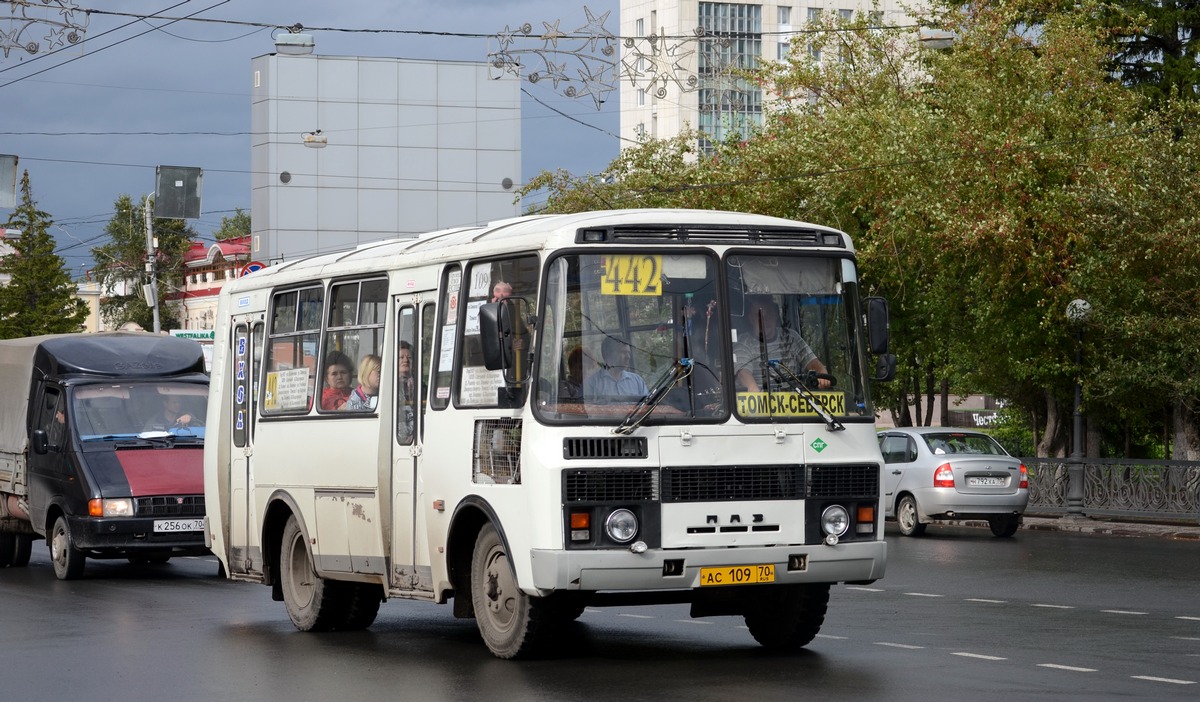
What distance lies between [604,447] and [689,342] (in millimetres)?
886

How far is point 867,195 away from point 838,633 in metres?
21.7

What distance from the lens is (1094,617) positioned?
1468cm

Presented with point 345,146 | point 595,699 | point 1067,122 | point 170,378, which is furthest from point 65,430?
point 345,146

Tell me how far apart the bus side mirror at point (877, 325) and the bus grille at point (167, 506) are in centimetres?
1020

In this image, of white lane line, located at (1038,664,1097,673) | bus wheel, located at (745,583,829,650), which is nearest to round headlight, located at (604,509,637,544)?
bus wheel, located at (745,583,829,650)

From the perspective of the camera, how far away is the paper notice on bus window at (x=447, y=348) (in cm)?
1230

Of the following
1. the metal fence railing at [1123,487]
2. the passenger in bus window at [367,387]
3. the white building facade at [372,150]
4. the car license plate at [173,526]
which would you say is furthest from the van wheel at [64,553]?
the white building facade at [372,150]

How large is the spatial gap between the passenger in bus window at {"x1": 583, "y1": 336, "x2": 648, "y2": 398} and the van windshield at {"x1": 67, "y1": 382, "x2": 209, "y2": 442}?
33.6 ft

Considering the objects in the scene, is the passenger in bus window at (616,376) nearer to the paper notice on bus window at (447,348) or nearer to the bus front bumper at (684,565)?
the bus front bumper at (684,565)

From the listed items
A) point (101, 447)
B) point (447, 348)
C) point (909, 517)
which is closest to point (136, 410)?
point (101, 447)

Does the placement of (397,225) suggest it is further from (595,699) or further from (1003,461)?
(595,699)

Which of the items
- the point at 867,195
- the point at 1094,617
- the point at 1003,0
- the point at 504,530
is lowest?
the point at 1094,617

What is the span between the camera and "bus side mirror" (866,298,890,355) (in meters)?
11.8

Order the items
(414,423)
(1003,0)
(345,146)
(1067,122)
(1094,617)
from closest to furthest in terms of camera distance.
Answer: (414,423) → (1094,617) → (1067,122) → (1003,0) → (345,146)
